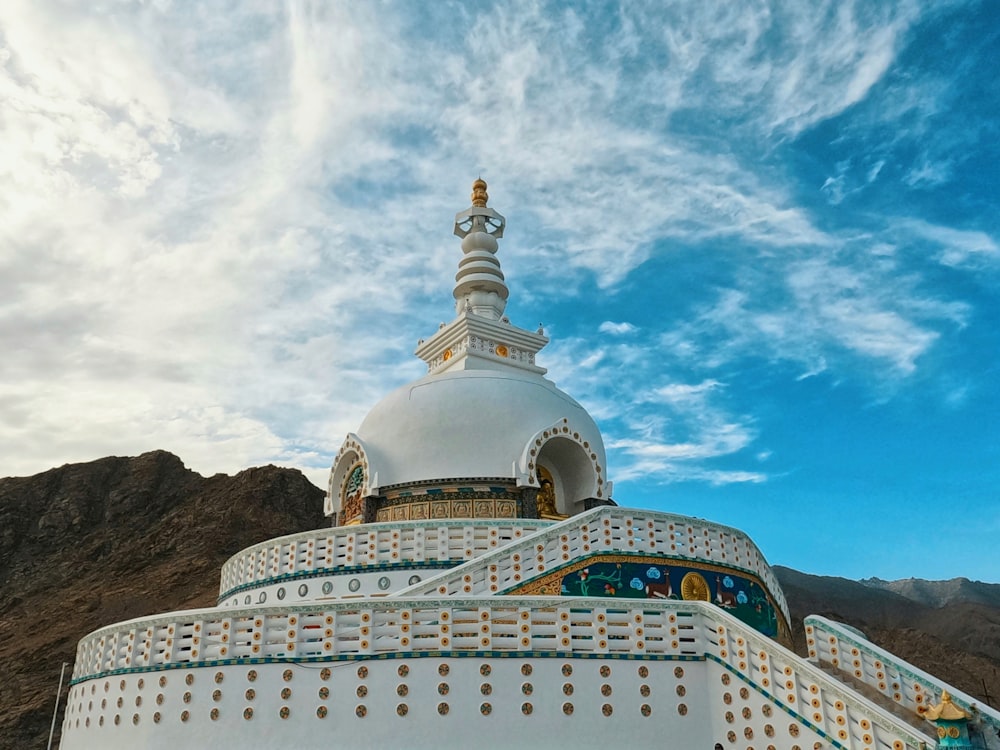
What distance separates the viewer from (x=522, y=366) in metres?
23.0

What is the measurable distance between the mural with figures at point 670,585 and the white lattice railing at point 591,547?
205 millimetres

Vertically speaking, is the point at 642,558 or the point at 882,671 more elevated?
the point at 642,558

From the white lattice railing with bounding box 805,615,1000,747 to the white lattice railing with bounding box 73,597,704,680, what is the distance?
156 centimetres

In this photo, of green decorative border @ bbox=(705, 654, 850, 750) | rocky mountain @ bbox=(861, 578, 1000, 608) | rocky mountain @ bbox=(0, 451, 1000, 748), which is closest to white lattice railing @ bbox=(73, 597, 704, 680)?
green decorative border @ bbox=(705, 654, 850, 750)

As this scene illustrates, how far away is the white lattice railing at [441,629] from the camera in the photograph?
988 centimetres

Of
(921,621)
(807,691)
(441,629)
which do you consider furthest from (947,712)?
(921,621)

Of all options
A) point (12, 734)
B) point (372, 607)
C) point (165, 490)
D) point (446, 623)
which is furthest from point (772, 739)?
point (165, 490)

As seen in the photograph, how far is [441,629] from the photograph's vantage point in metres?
9.92

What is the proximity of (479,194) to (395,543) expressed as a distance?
14942 millimetres

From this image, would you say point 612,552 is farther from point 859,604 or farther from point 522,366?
point 859,604

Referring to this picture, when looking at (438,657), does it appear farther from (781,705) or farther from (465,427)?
(465,427)

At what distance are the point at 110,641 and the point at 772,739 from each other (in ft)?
27.7

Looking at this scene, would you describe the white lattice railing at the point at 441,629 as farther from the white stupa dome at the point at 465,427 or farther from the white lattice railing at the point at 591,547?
the white stupa dome at the point at 465,427

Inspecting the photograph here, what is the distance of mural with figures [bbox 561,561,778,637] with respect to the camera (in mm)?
12336
